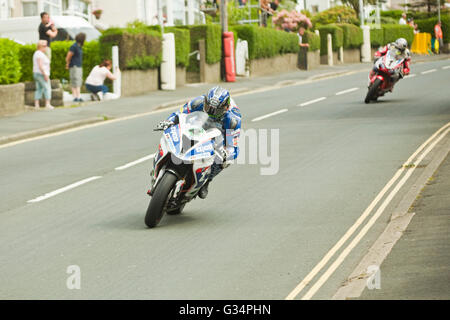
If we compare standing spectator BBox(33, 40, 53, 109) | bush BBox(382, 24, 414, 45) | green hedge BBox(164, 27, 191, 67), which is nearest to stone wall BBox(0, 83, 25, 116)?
standing spectator BBox(33, 40, 53, 109)

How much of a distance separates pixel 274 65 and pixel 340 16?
19.1 m

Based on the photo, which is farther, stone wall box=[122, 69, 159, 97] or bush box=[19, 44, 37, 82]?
stone wall box=[122, 69, 159, 97]

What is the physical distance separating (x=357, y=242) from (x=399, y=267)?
145 centimetres

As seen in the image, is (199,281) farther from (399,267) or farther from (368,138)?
(368,138)

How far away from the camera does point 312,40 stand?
50219mm

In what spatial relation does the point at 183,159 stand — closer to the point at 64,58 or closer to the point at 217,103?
the point at 217,103

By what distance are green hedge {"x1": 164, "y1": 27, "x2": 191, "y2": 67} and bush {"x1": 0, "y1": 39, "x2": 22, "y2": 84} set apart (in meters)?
10.5

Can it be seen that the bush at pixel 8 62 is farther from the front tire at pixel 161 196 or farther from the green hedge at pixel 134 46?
the front tire at pixel 161 196

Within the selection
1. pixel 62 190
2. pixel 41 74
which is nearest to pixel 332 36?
pixel 41 74

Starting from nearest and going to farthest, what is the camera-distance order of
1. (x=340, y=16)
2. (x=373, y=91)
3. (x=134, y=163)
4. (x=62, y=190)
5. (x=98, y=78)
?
1. (x=62, y=190)
2. (x=134, y=163)
3. (x=373, y=91)
4. (x=98, y=78)
5. (x=340, y=16)

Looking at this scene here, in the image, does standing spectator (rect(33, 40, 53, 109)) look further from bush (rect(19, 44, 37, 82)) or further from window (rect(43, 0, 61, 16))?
window (rect(43, 0, 61, 16))

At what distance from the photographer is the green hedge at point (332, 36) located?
53625 millimetres

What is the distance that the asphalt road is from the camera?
8180 millimetres
